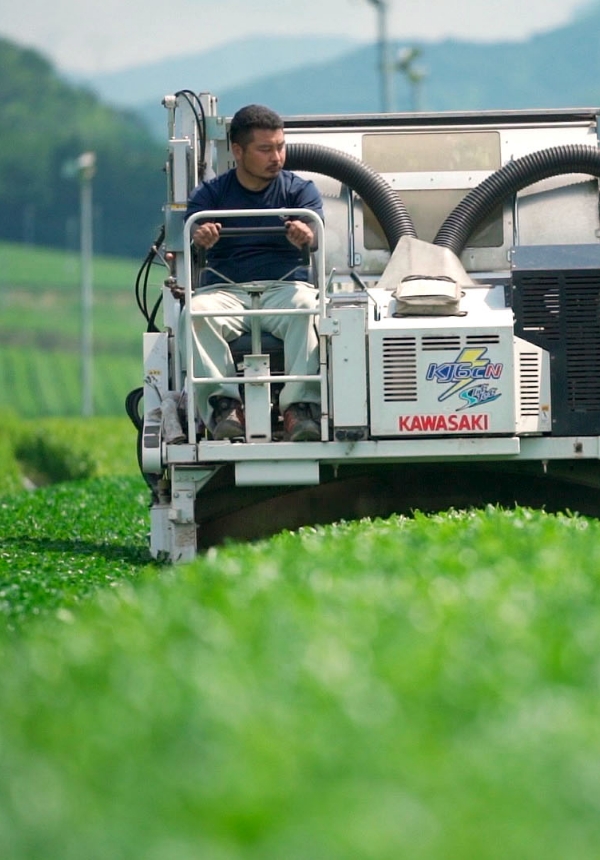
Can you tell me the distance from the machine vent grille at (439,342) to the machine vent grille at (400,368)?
57 mm

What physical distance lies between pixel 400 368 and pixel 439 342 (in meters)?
0.26

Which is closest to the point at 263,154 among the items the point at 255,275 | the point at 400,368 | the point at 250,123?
the point at 250,123

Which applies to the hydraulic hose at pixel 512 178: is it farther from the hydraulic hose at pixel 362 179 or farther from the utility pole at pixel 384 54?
the utility pole at pixel 384 54

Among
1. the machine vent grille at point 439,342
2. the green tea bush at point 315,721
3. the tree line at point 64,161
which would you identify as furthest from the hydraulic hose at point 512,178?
the tree line at point 64,161

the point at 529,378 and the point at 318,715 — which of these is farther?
the point at 529,378

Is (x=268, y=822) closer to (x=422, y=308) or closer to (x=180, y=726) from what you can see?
(x=180, y=726)

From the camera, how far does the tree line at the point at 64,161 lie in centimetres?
10894

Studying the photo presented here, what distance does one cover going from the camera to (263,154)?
33.3ft

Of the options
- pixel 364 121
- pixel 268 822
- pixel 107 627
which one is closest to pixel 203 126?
pixel 364 121

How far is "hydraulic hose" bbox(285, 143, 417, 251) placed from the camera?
36.7ft

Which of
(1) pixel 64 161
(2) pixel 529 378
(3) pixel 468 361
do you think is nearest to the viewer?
(3) pixel 468 361

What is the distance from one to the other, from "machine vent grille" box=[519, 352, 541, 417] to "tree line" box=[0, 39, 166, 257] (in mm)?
86717

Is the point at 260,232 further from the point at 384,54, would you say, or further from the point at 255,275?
the point at 384,54

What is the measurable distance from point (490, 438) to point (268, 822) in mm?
6238
